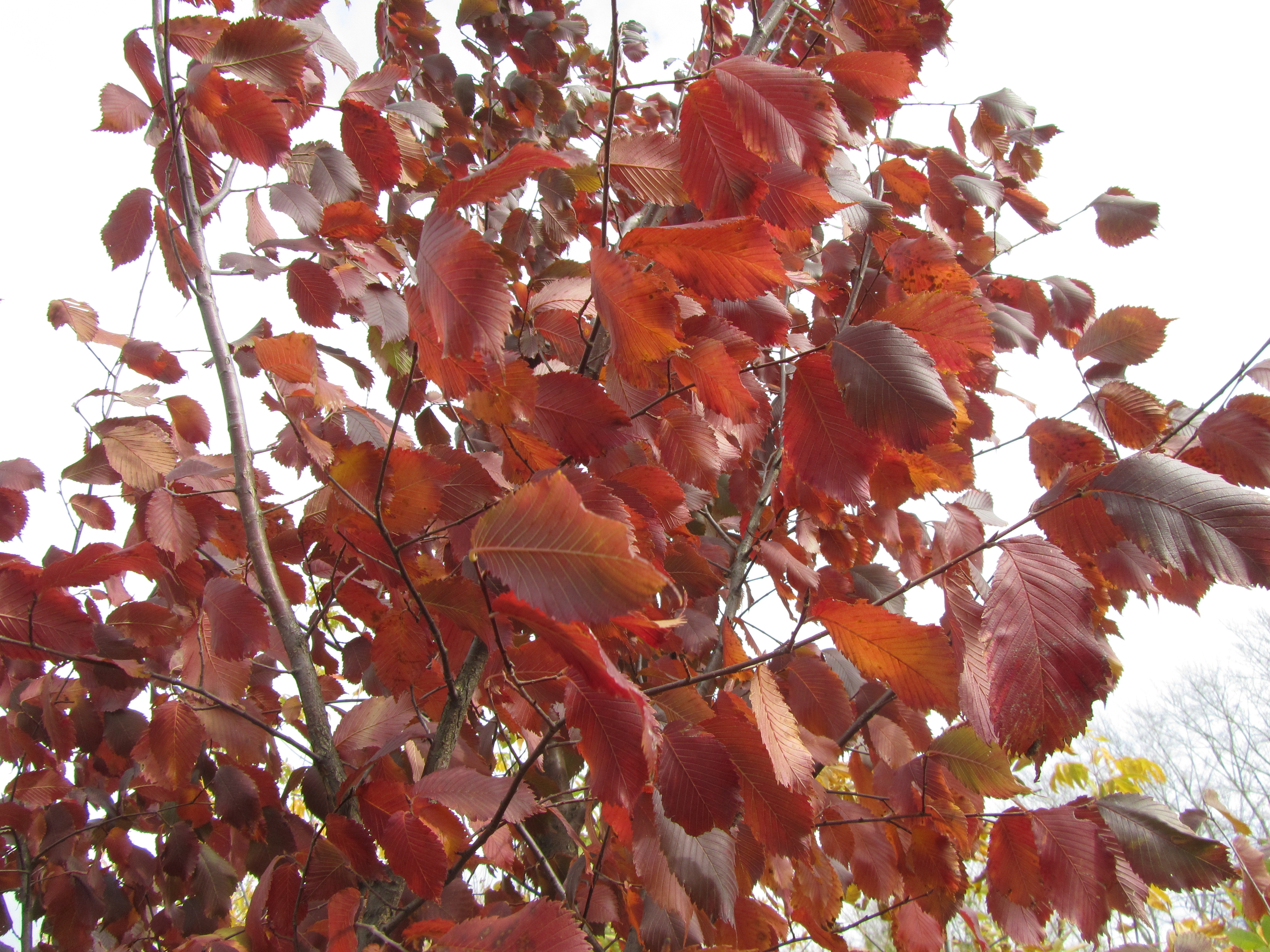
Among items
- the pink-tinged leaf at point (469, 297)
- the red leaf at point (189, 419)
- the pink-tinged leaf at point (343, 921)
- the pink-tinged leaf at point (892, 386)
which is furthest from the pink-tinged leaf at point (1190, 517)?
the red leaf at point (189, 419)

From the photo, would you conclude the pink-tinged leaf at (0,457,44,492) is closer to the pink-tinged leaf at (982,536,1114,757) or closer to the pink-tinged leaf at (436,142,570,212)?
the pink-tinged leaf at (436,142,570,212)

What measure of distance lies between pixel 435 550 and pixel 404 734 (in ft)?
1.19

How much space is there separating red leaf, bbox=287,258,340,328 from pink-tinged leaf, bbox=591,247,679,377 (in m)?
0.63

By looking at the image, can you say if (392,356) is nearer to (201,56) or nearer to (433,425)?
(433,425)

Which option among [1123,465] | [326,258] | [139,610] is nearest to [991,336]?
[1123,465]

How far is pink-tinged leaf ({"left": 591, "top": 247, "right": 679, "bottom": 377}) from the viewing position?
1.65ft

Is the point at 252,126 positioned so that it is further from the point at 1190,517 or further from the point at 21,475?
the point at 1190,517

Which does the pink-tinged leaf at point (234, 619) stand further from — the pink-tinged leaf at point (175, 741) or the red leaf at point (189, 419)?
the red leaf at point (189, 419)

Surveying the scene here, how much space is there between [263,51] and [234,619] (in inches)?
27.2

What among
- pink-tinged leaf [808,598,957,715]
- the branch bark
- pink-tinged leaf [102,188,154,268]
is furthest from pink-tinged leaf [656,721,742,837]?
pink-tinged leaf [102,188,154,268]

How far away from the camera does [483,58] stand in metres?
1.90

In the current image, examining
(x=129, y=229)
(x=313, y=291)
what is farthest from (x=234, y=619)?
(x=129, y=229)

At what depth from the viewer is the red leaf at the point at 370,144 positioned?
3.27 feet

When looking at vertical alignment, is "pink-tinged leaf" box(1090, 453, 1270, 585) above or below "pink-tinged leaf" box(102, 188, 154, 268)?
below
